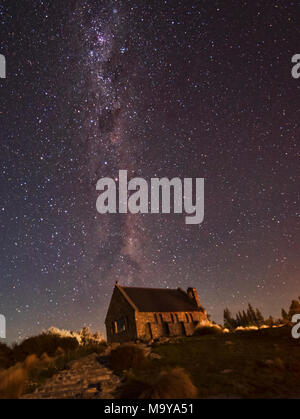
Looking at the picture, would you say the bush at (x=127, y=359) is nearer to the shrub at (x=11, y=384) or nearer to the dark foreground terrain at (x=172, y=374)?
the dark foreground terrain at (x=172, y=374)

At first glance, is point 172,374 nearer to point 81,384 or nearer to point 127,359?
point 81,384

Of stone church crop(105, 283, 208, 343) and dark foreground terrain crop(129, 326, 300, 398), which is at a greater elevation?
dark foreground terrain crop(129, 326, 300, 398)

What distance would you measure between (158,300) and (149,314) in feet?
12.7

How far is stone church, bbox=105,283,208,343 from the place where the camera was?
29312 millimetres

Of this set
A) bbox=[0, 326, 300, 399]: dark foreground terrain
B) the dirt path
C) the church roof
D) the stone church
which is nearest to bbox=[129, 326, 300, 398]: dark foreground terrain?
bbox=[0, 326, 300, 399]: dark foreground terrain

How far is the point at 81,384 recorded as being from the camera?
8453 millimetres

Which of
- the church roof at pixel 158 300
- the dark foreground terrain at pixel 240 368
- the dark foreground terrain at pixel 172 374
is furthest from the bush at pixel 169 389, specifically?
the church roof at pixel 158 300

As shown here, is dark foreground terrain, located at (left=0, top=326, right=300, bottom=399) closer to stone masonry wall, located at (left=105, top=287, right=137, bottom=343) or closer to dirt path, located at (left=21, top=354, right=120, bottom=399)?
dirt path, located at (left=21, top=354, right=120, bottom=399)

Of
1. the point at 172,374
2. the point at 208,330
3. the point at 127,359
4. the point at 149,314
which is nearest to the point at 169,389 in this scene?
the point at 172,374
